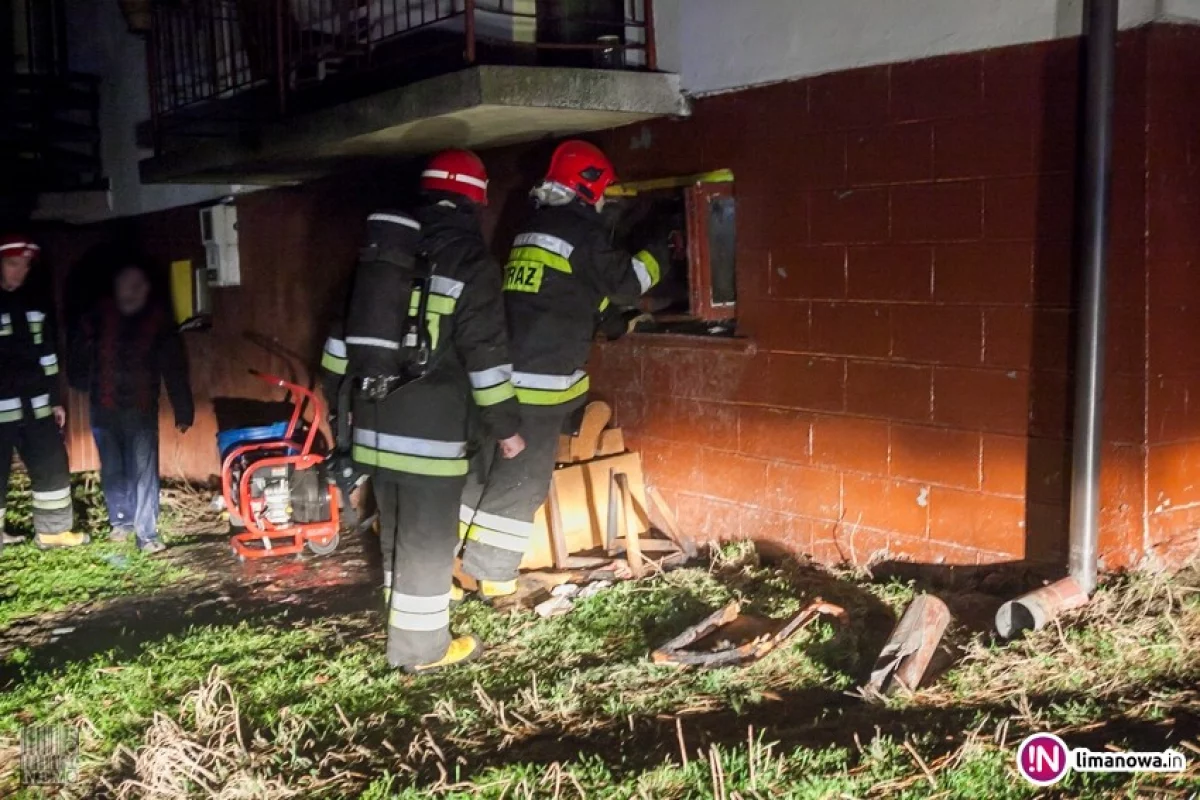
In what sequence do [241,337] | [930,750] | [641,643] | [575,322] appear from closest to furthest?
[930,750] < [641,643] < [575,322] < [241,337]

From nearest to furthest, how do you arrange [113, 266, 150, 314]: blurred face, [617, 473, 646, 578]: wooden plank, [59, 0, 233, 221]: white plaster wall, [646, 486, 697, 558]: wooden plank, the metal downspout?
1. the metal downspout
2. [617, 473, 646, 578]: wooden plank
3. [646, 486, 697, 558]: wooden plank
4. [113, 266, 150, 314]: blurred face
5. [59, 0, 233, 221]: white plaster wall

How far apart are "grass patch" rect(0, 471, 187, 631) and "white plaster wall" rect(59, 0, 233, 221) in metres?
3.87

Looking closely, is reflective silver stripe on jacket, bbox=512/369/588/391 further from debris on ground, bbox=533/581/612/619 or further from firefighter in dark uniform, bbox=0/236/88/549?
firefighter in dark uniform, bbox=0/236/88/549

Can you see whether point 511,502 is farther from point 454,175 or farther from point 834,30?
point 834,30

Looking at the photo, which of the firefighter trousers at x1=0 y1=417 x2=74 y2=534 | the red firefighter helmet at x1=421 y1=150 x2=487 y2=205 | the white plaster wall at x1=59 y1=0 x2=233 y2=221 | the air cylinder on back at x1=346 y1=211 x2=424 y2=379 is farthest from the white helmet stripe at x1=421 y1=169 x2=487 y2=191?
the white plaster wall at x1=59 y1=0 x2=233 y2=221

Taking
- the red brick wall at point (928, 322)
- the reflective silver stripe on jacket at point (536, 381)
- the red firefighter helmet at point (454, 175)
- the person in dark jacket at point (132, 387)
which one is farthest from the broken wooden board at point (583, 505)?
the person in dark jacket at point (132, 387)

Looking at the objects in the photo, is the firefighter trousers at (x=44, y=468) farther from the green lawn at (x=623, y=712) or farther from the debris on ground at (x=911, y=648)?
the debris on ground at (x=911, y=648)

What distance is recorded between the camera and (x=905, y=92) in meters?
4.75

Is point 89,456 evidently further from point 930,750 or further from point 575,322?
point 930,750

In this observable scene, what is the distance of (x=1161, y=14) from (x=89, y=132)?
32.2 ft

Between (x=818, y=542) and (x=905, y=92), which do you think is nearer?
(x=905, y=92)

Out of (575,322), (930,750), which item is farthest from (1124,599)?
(575,322)

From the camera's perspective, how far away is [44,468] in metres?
7.01

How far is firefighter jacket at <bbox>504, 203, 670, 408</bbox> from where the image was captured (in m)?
5.07
